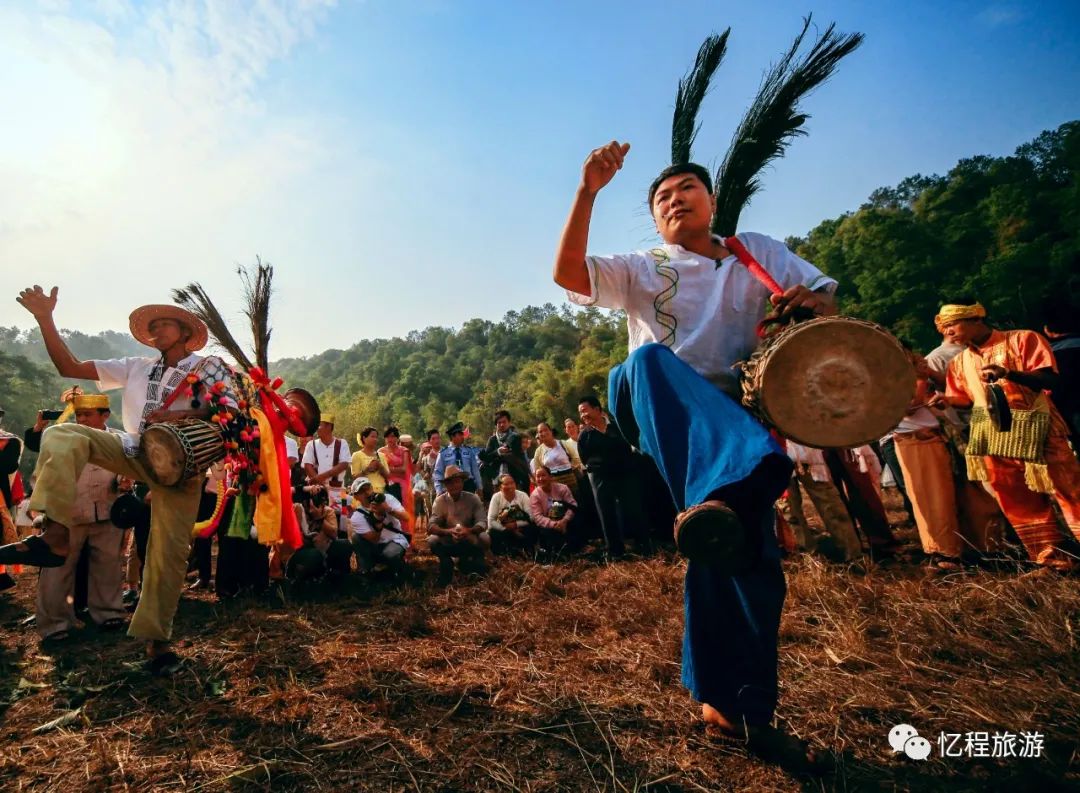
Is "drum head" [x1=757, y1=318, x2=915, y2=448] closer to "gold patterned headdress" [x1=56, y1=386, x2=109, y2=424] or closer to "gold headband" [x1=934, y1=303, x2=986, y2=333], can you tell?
"gold headband" [x1=934, y1=303, x2=986, y2=333]

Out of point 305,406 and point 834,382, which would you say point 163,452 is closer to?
point 305,406

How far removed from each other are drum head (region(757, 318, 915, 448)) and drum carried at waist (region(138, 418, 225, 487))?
2902 millimetres

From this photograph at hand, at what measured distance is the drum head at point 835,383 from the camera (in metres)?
1.88

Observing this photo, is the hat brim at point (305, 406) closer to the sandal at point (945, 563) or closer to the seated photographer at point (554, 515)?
the seated photographer at point (554, 515)

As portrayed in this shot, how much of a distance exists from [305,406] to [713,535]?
13.3ft

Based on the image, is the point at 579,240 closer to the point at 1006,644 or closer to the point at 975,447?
the point at 1006,644

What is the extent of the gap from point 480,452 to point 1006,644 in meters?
8.07

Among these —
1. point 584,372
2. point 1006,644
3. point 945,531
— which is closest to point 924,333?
point 584,372

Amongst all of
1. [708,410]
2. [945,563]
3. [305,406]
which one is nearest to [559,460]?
[305,406]

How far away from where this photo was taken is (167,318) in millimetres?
3752

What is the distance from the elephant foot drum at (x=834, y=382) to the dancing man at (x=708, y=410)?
16cm

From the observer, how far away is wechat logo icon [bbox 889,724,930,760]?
1.88 m

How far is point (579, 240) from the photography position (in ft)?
7.21

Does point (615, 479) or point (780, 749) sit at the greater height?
point (615, 479)
